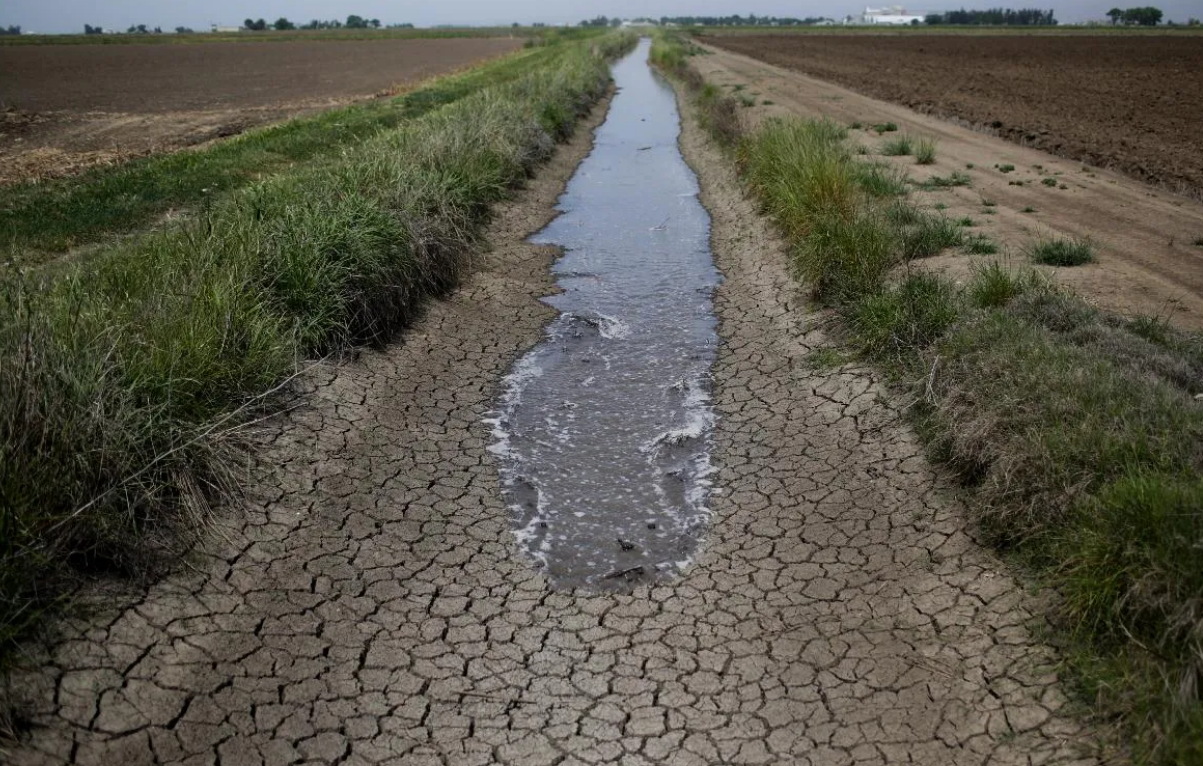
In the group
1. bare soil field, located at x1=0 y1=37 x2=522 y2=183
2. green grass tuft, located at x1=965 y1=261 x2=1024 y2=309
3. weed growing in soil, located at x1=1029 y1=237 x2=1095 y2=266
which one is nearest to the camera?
green grass tuft, located at x1=965 y1=261 x2=1024 y2=309

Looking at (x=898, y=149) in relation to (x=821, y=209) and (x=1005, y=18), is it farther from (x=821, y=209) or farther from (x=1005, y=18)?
(x=1005, y=18)

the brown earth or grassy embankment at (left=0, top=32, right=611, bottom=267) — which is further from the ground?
grassy embankment at (left=0, top=32, right=611, bottom=267)

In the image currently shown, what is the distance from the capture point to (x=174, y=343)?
558 centimetres

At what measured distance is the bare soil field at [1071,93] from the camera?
1678cm

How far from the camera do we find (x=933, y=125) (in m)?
21.7

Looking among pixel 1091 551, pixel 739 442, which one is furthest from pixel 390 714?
pixel 739 442

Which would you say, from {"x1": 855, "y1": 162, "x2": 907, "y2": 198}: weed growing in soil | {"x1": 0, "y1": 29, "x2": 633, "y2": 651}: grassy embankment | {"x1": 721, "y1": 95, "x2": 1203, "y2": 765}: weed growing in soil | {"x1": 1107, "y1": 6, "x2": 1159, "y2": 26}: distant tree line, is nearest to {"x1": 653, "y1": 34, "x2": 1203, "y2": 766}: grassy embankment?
{"x1": 721, "y1": 95, "x2": 1203, "y2": 765}: weed growing in soil

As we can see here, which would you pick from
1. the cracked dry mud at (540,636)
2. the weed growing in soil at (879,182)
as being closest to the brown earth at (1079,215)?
the weed growing in soil at (879,182)

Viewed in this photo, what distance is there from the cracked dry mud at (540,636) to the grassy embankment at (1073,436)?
0.24m

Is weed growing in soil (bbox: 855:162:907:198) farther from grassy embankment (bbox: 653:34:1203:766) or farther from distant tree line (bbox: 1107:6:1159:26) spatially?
distant tree line (bbox: 1107:6:1159:26)

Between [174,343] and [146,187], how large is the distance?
8183 millimetres

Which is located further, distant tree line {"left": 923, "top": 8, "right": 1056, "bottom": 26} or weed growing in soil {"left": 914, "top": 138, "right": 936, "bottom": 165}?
distant tree line {"left": 923, "top": 8, "right": 1056, "bottom": 26}

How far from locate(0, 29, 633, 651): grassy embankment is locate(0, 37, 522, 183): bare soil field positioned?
25.4 ft

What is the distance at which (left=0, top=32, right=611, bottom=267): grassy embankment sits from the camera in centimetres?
1026
